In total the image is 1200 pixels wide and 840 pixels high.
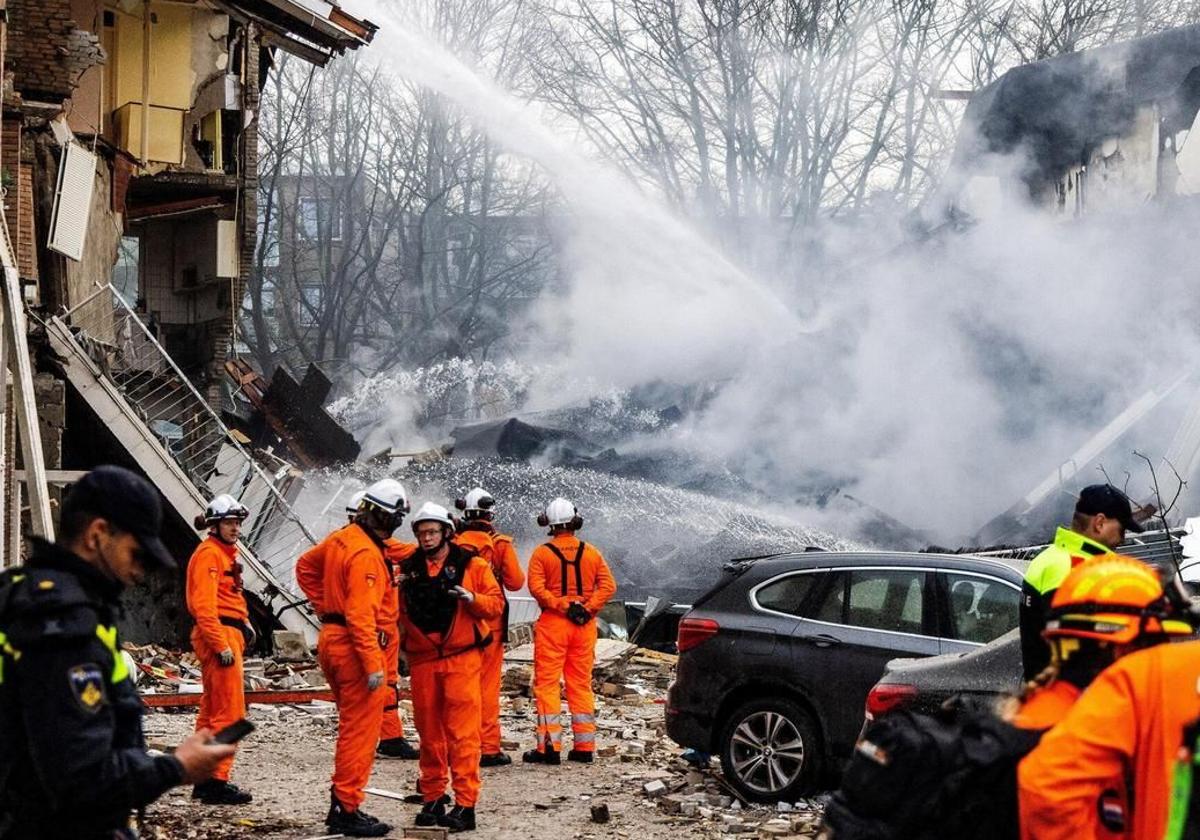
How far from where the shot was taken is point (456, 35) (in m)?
39.7

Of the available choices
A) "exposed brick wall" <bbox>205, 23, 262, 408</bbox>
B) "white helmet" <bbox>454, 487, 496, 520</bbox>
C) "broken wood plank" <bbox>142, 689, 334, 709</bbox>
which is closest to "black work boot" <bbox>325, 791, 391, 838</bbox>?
"white helmet" <bbox>454, 487, 496, 520</bbox>

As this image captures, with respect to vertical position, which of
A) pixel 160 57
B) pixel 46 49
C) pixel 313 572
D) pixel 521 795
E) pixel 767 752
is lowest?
pixel 521 795

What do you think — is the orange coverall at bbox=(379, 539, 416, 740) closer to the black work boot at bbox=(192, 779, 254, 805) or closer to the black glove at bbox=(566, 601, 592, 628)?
the black work boot at bbox=(192, 779, 254, 805)

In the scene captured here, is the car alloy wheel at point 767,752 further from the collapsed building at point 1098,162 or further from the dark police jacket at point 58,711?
the collapsed building at point 1098,162

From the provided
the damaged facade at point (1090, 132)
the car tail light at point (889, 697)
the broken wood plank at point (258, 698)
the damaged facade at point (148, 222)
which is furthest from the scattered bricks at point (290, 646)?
the damaged facade at point (1090, 132)

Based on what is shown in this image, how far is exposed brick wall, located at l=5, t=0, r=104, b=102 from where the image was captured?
1731cm

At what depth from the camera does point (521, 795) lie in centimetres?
925

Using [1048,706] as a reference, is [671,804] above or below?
below

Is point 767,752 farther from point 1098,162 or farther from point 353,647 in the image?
point 1098,162

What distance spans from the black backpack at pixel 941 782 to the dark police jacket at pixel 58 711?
60.5 inches

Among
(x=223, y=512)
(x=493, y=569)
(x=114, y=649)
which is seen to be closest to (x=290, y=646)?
(x=493, y=569)

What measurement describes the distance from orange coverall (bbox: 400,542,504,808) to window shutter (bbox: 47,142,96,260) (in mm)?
10824

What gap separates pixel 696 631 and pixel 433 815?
1.89 metres

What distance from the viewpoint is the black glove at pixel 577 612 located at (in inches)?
409
